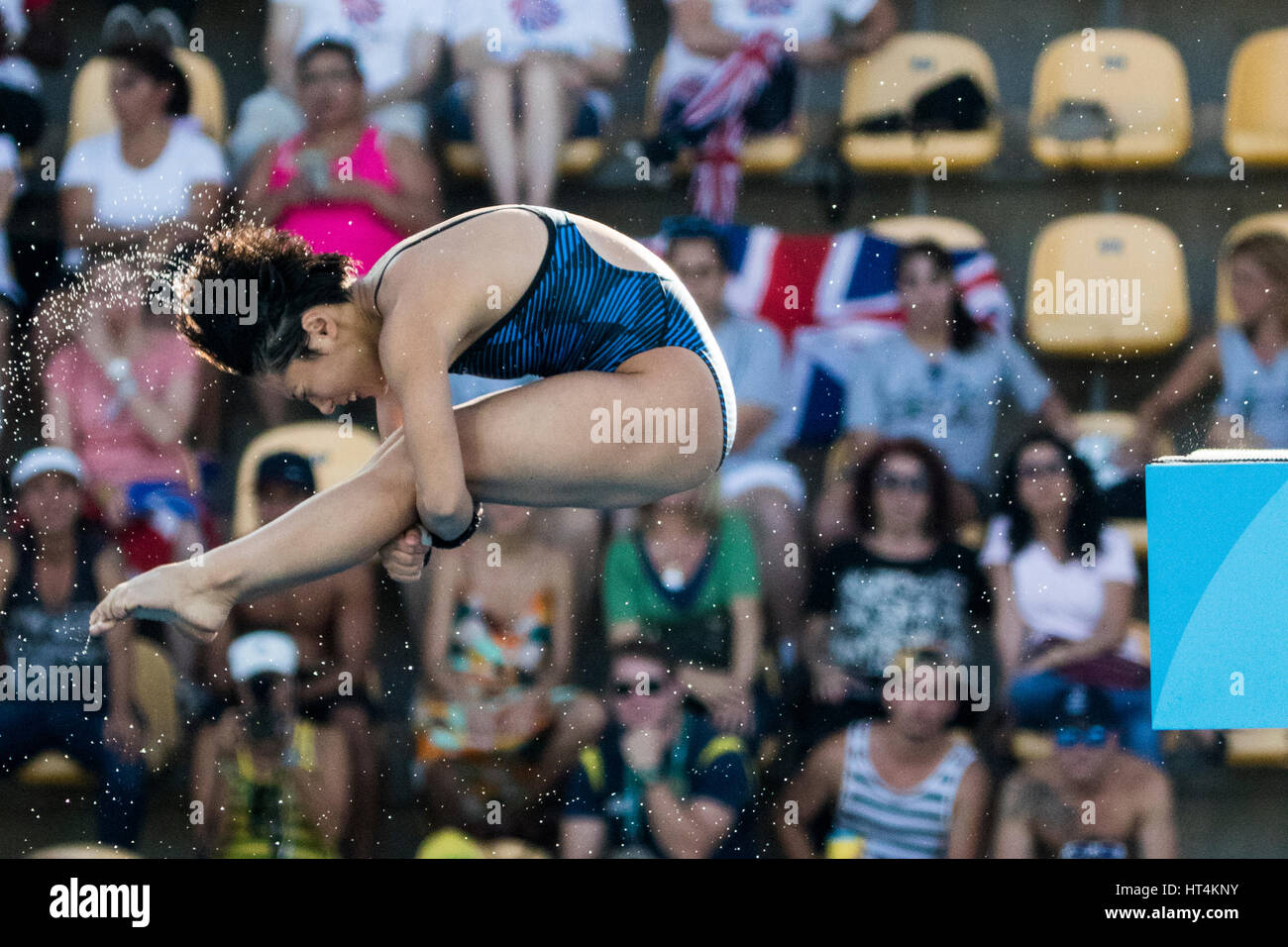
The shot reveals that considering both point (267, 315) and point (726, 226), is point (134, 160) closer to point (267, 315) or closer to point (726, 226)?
point (267, 315)

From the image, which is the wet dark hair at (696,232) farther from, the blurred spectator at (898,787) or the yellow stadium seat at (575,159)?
the blurred spectator at (898,787)

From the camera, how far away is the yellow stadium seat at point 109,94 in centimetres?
312

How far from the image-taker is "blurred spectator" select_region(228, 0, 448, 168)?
3.10m

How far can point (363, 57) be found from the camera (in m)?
3.12

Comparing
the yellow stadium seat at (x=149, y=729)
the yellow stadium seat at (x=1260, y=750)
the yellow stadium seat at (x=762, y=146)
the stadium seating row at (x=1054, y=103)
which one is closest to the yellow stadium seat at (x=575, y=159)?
the stadium seating row at (x=1054, y=103)

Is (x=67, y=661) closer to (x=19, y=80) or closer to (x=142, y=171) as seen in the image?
(x=142, y=171)

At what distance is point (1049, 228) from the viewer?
10.2 feet

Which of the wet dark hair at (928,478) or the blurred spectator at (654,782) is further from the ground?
the wet dark hair at (928,478)

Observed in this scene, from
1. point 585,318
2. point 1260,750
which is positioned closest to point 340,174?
point 585,318

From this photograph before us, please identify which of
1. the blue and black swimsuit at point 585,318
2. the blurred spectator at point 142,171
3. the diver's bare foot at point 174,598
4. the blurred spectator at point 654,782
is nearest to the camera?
the blue and black swimsuit at point 585,318

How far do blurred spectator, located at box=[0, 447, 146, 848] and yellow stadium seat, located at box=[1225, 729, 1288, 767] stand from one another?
2.32 m

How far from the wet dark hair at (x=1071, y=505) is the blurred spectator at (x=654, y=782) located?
753 mm

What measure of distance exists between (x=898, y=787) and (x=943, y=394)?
2.75 feet

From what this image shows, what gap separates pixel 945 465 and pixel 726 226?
695 mm
